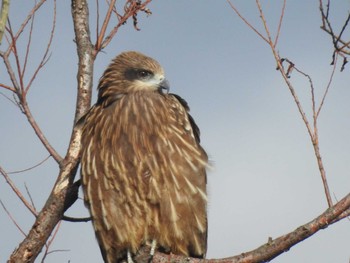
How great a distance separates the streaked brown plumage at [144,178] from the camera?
431 cm

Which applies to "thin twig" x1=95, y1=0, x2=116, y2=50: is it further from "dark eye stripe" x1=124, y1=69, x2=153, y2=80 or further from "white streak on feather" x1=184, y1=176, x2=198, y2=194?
"white streak on feather" x1=184, y1=176, x2=198, y2=194

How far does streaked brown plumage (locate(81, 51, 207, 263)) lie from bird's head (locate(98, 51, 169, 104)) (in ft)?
0.81

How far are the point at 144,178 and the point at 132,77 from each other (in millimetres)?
1081

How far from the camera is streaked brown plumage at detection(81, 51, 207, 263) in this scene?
431 cm

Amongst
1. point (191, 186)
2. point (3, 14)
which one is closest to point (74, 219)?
point (191, 186)

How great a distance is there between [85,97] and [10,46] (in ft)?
2.02

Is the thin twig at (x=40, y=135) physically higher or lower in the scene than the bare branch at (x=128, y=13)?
lower

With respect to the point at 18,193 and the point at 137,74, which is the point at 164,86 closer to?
the point at 137,74

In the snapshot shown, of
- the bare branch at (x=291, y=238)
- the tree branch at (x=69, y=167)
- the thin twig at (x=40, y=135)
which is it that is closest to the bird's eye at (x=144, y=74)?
the tree branch at (x=69, y=167)

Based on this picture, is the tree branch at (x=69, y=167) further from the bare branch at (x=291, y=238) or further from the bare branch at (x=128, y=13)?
the bare branch at (x=291, y=238)

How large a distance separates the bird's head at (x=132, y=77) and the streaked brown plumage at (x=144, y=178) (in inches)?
9.7

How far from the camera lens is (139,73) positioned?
5.07m

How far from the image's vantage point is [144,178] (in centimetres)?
428

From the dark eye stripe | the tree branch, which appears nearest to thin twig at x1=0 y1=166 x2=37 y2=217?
A: the tree branch
